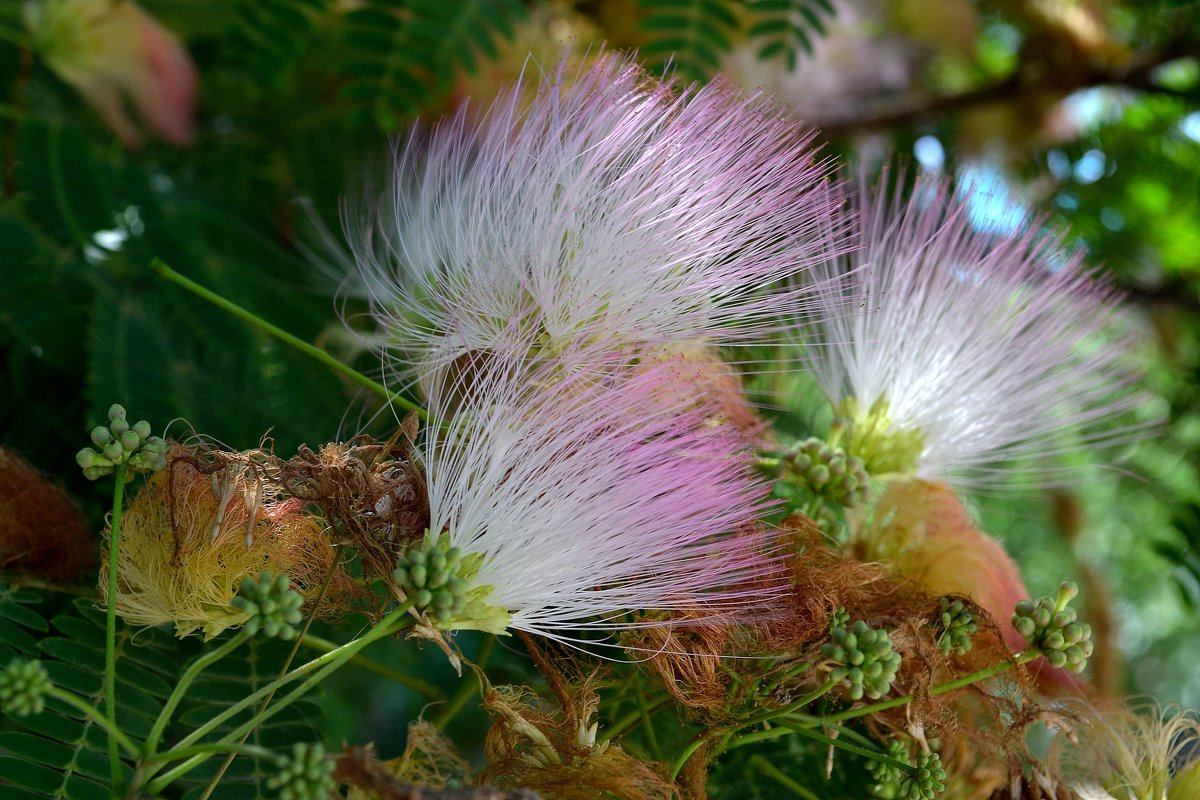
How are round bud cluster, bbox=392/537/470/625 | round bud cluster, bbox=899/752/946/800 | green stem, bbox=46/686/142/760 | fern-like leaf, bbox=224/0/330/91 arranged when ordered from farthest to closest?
1. fern-like leaf, bbox=224/0/330/91
2. round bud cluster, bbox=899/752/946/800
3. round bud cluster, bbox=392/537/470/625
4. green stem, bbox=46/686/142/760

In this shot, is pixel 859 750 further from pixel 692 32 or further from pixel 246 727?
pixel 692 32

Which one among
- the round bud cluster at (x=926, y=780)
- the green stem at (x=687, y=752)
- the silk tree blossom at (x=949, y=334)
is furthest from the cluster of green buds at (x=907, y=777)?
the silk tree blossom at (x=949, y=334)

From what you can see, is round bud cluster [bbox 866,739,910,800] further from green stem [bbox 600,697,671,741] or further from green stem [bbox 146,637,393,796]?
green stem [bbox 146,637,393,796]

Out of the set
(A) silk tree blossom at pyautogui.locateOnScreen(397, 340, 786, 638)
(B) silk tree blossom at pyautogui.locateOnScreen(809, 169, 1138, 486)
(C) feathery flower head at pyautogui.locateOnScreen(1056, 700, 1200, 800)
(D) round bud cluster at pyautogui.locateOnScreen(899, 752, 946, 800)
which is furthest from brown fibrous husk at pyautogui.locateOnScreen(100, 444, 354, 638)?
(C) feathery flower head at pyautogui.locateOnScreen(1056, 700, 1200, 800)

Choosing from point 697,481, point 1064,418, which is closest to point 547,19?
point 1064,418

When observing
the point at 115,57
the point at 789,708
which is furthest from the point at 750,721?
the point at 115,57

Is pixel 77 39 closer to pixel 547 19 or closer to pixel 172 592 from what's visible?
pixel 547 19
